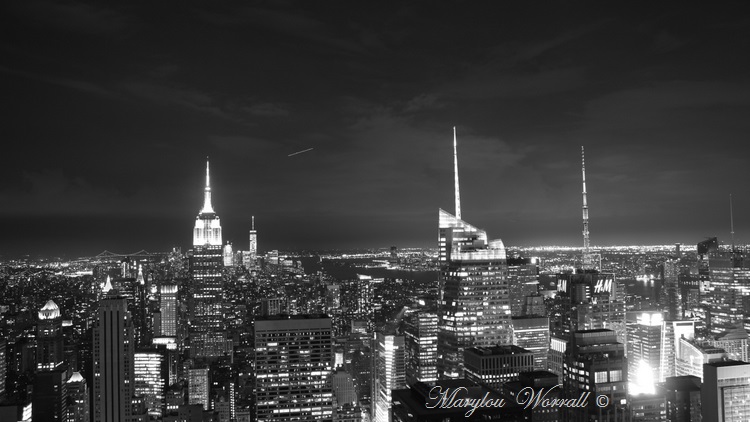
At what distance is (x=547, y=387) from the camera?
1355cm

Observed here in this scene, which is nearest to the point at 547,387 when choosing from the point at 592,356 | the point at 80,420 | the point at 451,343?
the point at 592,356

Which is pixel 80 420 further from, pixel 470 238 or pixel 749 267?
pixel 749 267

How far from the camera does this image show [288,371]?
15.2 meters

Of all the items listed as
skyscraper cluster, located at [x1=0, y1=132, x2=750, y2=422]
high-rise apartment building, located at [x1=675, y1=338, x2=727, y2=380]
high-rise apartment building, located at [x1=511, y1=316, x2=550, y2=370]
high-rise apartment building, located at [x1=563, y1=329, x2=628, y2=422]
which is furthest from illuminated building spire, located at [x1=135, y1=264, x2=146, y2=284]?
high-rise apartment building, located at [x1=675, y1=338, x2=727, y2=380]

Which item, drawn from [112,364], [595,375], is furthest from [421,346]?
[112,364]

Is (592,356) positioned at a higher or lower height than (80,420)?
higher

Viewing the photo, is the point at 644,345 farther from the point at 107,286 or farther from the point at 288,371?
the point at 107,286

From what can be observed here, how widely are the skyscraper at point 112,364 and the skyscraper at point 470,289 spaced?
30.9ft

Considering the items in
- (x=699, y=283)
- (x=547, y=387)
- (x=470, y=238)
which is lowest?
(x=547, y=387)

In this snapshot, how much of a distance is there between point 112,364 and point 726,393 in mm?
14885

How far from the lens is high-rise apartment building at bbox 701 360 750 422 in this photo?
1338 centimetres

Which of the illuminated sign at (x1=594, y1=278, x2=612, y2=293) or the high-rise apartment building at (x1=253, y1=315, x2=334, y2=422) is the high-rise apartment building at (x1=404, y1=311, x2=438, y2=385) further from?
the illuminated sign at (x1=594, y1=278, x2=612, y2=293)

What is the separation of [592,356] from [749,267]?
11843mm

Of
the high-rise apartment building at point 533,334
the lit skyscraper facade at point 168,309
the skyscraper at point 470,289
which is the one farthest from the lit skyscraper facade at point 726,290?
the lit skyscraper facade at point 168,309
